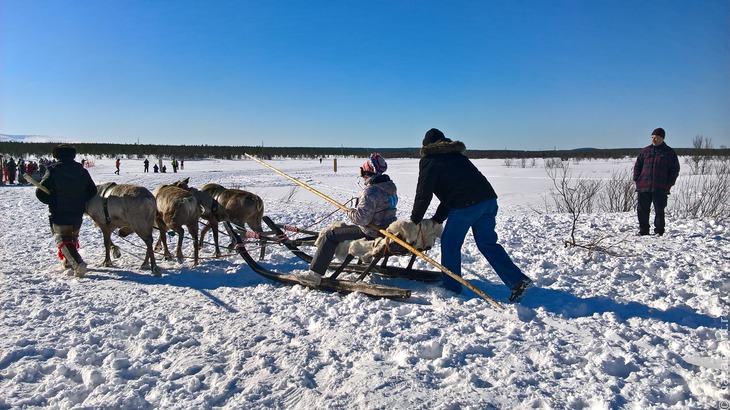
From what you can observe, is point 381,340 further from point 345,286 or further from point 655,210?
point 655,210

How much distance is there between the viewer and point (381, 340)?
3.90 meters

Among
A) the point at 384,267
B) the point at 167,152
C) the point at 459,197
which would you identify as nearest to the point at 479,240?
the point at 459,197

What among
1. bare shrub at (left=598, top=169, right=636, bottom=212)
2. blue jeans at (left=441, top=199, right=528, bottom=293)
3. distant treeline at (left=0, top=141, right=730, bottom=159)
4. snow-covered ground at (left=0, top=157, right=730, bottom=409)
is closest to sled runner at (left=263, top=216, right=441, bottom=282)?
snow-covered ground at (left=0, top=157, right=730, bottom=409)

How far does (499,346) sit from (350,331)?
1269 mm

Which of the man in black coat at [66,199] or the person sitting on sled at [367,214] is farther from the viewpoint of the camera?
the man in black coat at [66,199]

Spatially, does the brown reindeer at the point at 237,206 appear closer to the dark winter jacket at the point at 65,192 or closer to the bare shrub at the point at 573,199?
the dark winter jacket at the point at 65,192

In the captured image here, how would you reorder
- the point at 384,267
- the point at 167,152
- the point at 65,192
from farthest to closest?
the point at 167,152 → the point at 65,192 → the point at 384,267

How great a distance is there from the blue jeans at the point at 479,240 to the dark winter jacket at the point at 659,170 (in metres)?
4.61

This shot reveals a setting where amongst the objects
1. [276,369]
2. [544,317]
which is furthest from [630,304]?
[276,369]

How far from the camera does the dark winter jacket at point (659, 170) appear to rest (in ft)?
25.7

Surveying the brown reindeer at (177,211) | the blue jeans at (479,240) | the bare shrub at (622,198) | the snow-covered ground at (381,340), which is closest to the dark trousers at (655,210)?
the snow-covered ground at (381,340)

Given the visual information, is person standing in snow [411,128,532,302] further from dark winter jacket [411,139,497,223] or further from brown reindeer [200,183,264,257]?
brown reindeer [200,183,264,257]

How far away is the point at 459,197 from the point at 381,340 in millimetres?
1688

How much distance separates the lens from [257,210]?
794cm
